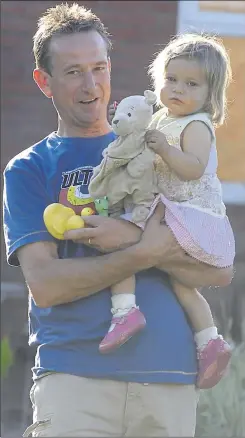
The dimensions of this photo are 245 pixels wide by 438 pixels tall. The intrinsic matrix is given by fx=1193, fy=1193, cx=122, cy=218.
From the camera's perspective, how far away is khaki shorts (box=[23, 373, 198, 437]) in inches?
147

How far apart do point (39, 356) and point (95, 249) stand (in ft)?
1.28

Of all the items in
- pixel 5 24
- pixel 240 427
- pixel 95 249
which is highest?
pixel 5 24

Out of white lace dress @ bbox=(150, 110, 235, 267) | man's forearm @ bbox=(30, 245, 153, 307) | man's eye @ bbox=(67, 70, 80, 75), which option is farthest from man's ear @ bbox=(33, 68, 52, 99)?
man's forearm @ bbox=(30, 245, 153, 307)

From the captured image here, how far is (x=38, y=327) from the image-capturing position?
12.7ft

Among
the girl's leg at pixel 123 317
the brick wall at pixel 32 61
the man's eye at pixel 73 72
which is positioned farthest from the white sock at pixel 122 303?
the brick wall at pixel 32 61

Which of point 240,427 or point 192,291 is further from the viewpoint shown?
point 240,427

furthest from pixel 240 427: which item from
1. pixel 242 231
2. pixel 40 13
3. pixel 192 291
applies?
pixel 40 13

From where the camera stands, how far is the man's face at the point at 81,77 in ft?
12.9

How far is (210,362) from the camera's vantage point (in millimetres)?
3836

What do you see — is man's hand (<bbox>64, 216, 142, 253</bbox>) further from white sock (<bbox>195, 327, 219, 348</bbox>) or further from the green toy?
white sock (<bbox>195, 327, 219, 348</bbox>)

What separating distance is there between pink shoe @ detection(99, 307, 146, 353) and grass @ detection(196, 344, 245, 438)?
2.41 m

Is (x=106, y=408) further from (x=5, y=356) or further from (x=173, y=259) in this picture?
(x=5, y=356)

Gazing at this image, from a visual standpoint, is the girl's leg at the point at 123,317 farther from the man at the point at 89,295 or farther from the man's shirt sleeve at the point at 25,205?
the man's shirt sleeve at the point at 25,205

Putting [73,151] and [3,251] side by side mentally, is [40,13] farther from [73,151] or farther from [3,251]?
[73,151]
